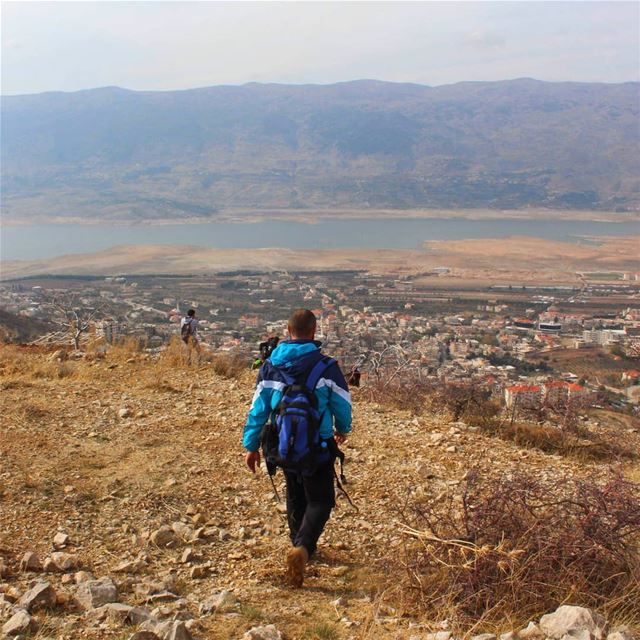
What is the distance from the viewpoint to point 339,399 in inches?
140

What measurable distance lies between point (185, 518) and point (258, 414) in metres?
1.26

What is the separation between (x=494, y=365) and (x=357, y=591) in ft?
45.9

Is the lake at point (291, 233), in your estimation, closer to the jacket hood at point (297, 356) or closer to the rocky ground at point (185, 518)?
the rocky ground at point (185, 518)

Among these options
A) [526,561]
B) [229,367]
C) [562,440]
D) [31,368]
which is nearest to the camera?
[526,561]

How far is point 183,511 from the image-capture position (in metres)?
4.53

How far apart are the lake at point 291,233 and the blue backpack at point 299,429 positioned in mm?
49643

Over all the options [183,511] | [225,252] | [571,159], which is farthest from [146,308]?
[571,159]

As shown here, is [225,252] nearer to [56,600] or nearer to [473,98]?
[56,600]

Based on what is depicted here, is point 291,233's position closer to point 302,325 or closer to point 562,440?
point 562,440

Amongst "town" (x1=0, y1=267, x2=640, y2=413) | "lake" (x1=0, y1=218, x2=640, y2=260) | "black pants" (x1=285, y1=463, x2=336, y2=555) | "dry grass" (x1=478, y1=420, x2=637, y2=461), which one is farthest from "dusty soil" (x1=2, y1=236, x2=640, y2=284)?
"black pants" (x1=285, y1=463, x2=336, y2=555)

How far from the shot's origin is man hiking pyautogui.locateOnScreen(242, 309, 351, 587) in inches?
136

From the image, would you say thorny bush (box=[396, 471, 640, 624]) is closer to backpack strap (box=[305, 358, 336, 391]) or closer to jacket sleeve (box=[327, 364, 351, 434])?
jacket sleeve (box=[327, 364, 351, 434])

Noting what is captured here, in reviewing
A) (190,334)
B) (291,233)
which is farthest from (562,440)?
(291,233)

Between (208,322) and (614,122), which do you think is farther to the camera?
(614,122)
